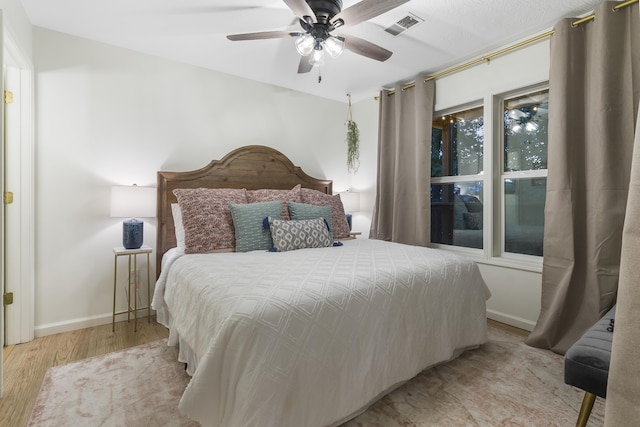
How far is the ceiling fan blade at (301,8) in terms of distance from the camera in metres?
1.72

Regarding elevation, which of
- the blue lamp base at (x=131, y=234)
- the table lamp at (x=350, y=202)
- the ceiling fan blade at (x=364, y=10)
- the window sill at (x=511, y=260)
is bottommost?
the window sill at (x=511, y=260)

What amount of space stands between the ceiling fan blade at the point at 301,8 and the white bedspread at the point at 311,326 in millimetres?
1508

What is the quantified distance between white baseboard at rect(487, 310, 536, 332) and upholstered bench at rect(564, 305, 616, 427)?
1.38 m

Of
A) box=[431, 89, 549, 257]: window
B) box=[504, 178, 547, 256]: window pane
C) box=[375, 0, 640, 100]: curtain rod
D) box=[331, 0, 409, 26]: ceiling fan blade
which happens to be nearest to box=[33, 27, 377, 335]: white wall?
box=[331, 0, 409, 26]: ceiling fan blade

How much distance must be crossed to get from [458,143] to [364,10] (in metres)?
2.10

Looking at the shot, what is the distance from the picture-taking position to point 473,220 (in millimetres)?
3238

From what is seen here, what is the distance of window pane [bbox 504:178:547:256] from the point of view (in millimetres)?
2725

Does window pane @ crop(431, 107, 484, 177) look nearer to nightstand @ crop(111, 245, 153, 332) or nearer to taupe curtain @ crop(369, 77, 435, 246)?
taupe curtain @ crop(369, 77, 435, 246)

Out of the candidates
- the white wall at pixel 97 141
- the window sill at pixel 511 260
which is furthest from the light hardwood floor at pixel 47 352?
the window sill at pixel 511 260

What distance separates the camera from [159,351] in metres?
2.21

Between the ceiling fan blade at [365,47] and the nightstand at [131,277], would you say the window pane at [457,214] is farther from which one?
the nightstand at [131,277]

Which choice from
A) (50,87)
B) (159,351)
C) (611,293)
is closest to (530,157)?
(611,293)

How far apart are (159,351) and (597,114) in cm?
354

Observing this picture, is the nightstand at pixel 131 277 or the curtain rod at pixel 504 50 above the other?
the curtain rod at pixel 504 50
